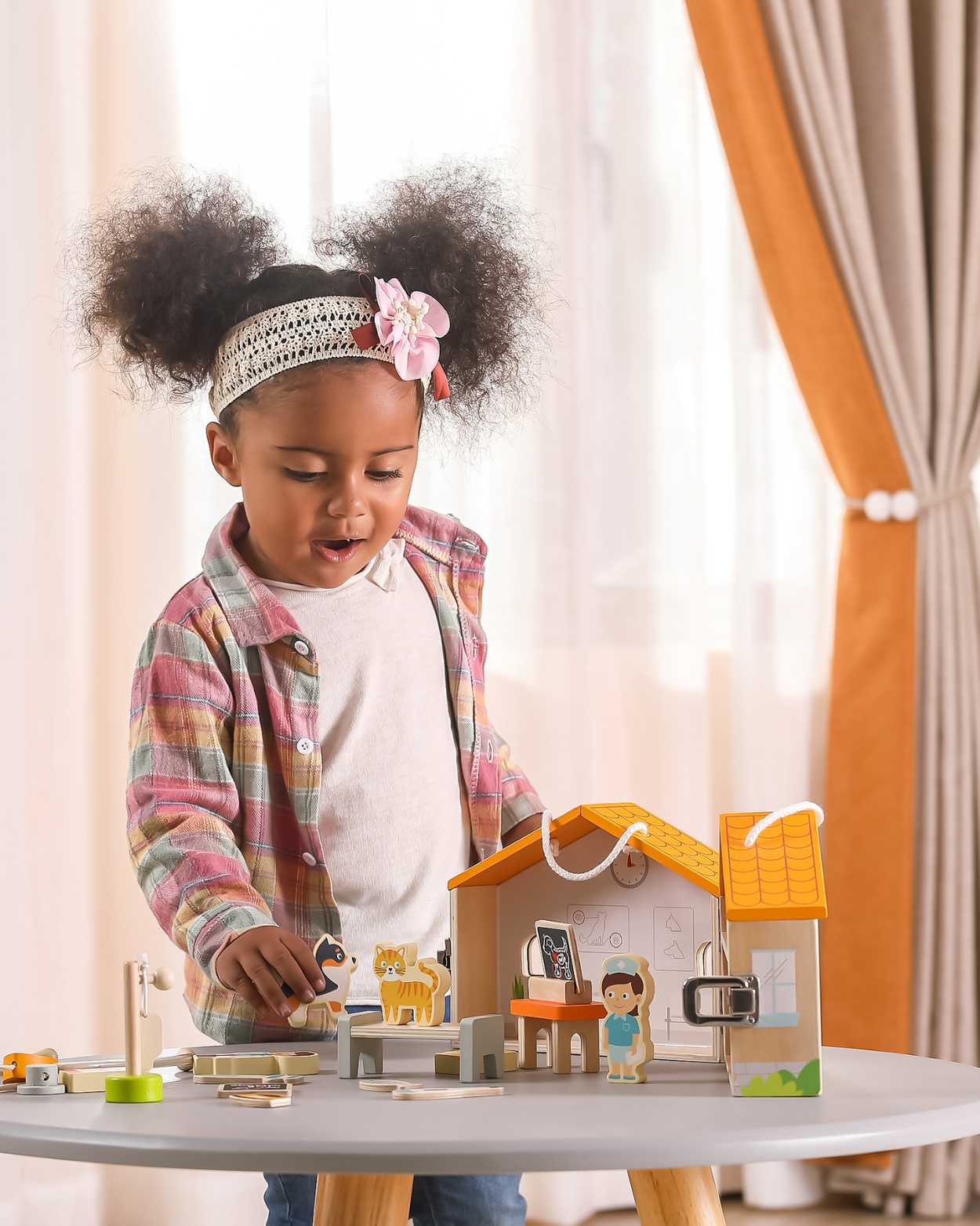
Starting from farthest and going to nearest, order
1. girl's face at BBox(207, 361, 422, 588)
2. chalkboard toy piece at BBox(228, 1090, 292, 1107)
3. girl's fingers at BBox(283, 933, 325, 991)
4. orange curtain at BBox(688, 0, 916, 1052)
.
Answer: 1. orange curtain at BBox(688, 0, 916, 1052)
2. girl's face at BBox(207, 361, 422, 588)
3. girl's fingers at BBox(283, 933, 325, 991)
4. chalkboard toy piece at BBox(228, 1090, 292, 1107)

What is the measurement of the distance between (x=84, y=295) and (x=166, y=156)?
0.61 m

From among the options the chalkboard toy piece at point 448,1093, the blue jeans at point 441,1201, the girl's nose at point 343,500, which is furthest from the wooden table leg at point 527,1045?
the girl's nose at point 343,500

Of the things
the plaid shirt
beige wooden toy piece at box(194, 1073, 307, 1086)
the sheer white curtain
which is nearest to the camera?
beige wooden toy piece at box(194, 1073, 307, 1086)

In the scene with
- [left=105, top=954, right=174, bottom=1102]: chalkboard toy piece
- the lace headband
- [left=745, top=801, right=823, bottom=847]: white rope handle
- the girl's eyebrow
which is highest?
the lace headband

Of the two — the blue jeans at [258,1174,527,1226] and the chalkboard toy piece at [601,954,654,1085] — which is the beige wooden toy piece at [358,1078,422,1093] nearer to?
the chalkboard toy piece at [601,954,654,1085]

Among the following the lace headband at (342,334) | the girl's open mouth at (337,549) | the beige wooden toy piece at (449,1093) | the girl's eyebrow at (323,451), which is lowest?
the beige wooden toy piece at (449,1093)

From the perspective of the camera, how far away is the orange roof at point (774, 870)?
0.75 m

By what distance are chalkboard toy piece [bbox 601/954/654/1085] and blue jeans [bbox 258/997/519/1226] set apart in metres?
0.35

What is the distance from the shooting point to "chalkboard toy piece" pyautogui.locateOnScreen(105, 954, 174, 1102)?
749mm

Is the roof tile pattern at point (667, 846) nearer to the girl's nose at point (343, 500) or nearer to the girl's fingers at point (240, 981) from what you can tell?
the girl's fingers at point (240, 981)

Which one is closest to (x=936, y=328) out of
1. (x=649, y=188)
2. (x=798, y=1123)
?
(x=649, y=188)

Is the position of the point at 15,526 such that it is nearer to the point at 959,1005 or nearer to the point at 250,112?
the point at 250,112

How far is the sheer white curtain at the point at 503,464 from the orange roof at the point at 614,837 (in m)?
0.96

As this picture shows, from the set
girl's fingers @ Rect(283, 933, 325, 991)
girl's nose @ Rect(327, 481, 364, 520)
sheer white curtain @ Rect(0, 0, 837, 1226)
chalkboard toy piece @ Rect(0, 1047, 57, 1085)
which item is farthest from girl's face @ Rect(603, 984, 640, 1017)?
sheer white curtain @ Rect(0, 0, 837, 1226)
